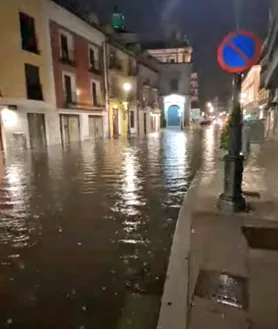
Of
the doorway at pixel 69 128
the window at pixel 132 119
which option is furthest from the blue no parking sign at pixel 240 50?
the window at pixel 132 119

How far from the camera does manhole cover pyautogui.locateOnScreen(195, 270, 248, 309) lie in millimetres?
3039

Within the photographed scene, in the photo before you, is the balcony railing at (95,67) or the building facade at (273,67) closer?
the building facade at (273,67)

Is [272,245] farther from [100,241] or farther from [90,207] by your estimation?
[90,207]

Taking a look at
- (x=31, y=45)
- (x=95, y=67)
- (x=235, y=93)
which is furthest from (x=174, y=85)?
(x=235, y=93)

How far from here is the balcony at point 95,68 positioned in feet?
94.1

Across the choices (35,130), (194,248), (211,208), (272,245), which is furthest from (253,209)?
(35,130)

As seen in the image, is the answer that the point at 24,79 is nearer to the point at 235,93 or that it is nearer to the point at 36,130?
the point at 36,130

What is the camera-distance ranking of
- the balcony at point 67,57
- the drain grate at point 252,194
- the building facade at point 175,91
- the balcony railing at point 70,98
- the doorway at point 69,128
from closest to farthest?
the drain grate at point 252,194
the doorway at point 69,128
the balcony at point 67,57
the balcony railing at point 70,98
the building facade at point 175,91

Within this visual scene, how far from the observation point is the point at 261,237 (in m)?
4.36

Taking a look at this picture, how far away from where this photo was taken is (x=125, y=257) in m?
4.17

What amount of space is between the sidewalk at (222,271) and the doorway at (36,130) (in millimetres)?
16474

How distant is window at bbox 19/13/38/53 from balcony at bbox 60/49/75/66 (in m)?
3.06

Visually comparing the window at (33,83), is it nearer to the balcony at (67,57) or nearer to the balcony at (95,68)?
the balcony at (67,57)

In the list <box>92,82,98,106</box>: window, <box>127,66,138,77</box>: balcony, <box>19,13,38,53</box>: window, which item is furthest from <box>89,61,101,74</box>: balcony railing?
<box>19,13,38,53</box>: window
